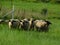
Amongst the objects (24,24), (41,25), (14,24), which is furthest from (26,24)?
(41,25)

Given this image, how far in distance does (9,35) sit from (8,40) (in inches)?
49.6

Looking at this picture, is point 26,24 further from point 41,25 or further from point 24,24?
point 41,25

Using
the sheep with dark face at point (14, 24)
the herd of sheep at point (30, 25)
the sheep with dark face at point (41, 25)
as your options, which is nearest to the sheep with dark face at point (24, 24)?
the herd of sheep at point (30, 25)

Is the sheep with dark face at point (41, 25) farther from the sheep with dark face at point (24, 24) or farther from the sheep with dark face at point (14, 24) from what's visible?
the sheep with dark face at point (14, 24)

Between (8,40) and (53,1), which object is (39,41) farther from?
(53,1)

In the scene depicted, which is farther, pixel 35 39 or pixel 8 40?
pixel 35 39

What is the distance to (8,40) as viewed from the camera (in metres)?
12.1

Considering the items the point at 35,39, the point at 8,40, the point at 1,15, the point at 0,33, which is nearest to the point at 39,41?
the point at 35,39

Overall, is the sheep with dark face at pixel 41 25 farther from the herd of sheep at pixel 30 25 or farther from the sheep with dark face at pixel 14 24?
the sheep with dark face at pixel 14 24

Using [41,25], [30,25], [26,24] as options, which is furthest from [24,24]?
[41,25]

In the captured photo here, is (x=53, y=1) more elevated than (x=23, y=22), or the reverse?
(x=23, y=22)

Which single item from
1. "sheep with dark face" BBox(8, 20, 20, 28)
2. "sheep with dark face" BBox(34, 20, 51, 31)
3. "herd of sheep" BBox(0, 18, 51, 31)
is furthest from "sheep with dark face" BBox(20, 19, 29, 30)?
"sheep with dark face" BBox(34, 20, 51, 31)

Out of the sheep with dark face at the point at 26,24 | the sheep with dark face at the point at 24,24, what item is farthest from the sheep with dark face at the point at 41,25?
the sheep with dark face at the point at 24,24

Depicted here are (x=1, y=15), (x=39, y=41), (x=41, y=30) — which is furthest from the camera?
(x=1, y=15)
